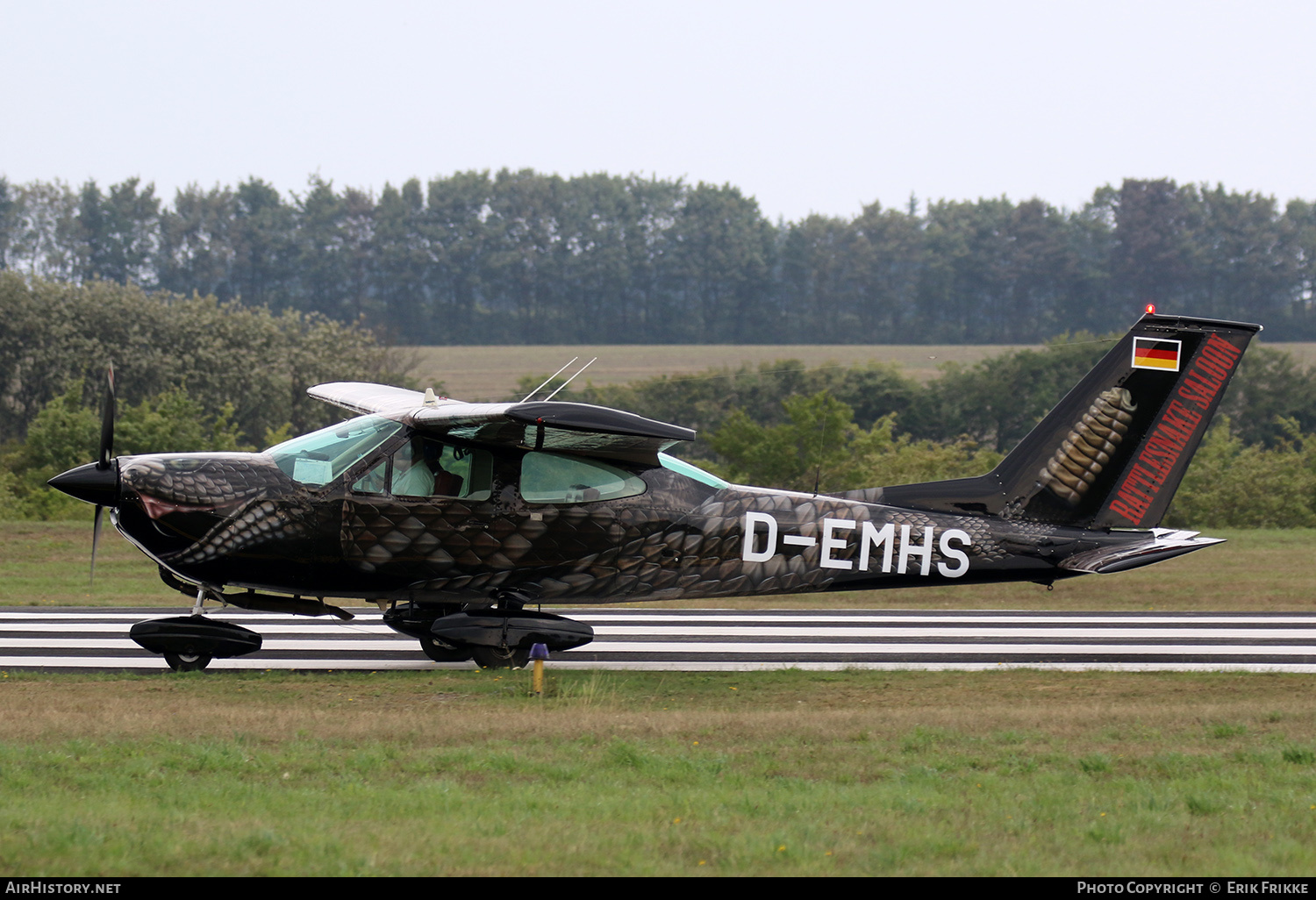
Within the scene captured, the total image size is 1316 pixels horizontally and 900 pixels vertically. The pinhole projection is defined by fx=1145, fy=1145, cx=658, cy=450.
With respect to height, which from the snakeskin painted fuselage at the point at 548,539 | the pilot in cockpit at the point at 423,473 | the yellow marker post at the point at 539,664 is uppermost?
the pilot in cockpit at the point at 423,473

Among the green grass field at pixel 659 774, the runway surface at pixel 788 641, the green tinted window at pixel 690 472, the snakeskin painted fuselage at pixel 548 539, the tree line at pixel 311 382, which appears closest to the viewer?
the green grass field at pixel 659 774

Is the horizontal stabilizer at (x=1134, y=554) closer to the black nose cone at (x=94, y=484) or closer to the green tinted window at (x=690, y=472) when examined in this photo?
the green tinted window at (x=690, y=472)

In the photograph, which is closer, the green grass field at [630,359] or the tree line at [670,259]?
the green grass field at [630,359]

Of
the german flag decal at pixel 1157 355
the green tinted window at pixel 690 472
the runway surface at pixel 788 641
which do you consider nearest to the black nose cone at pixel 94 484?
the runway surface at pixel 788 641

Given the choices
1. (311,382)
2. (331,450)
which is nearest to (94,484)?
(331,450)

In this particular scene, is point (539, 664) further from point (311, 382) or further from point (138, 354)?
point (311, 382)

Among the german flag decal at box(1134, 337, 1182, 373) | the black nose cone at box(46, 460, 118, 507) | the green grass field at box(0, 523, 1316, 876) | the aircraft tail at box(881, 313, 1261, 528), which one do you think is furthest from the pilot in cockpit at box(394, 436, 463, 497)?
the german flag decal at box(1134, 337, 1182, 373)

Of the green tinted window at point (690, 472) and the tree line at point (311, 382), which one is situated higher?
the tree line at point (311, 382)

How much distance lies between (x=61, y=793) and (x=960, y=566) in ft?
26.9

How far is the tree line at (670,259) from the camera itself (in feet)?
275

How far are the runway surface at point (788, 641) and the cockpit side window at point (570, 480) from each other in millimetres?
1950

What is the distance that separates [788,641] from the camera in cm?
1338

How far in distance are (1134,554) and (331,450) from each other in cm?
780

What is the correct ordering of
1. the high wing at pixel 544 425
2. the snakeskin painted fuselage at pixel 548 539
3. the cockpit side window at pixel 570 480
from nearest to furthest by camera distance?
the high wing at pixel 544 425 → the snakeskin painted fuselage at pixel 548 539 → the cockpit side window at pixel 570 480
